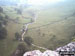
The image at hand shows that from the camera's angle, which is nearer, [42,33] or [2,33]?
[2,33]

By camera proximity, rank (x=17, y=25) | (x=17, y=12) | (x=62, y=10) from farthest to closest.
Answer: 1. (x=62, y=10)
2. (x=17, y=12)
3. (x=17, y=25)

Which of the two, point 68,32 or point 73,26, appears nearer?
point 68,32

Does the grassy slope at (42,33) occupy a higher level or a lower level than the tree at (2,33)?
lower

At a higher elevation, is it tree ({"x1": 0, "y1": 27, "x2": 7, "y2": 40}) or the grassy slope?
tree ({"x1": 0, "y1": 27, "x2": 7, "y2": 40})

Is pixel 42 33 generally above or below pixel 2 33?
below

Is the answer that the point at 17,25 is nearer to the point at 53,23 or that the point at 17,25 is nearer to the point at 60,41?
the point at 53,23

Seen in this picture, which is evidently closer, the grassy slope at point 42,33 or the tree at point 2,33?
the grassy slope at point 42,33

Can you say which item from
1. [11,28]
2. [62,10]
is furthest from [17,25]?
[62,10]

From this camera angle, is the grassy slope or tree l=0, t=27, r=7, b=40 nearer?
the grassy slope

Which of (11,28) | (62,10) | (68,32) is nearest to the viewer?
(68,32)
